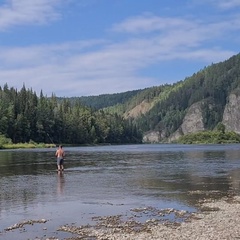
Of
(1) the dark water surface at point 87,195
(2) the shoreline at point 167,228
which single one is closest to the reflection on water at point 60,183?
(1) the dark water surface at point 87,195

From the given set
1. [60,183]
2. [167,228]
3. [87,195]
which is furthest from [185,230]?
[60,183]

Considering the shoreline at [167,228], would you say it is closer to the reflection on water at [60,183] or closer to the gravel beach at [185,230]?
the gravel beach at [185,230]

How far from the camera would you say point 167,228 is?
Result: 22219mm

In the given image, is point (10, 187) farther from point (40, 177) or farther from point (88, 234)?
point (88, 234)

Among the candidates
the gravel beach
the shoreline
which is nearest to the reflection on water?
the shoreline

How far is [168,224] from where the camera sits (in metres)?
23.3

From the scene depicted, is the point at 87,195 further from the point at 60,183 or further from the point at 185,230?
the point at 185,230

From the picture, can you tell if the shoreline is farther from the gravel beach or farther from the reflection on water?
the reflection on water

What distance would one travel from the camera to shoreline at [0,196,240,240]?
20453 mm

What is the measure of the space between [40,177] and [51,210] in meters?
21.3

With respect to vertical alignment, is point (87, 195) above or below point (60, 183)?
below

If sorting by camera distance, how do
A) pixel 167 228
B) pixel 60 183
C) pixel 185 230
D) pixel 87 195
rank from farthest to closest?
pixel 60 183 < pixel 87 195 < pixel 167 228 < pixel 185 230

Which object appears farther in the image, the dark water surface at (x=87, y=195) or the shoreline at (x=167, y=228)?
the dark water surface at (x=87, y=195)

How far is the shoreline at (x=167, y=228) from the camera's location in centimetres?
2045
